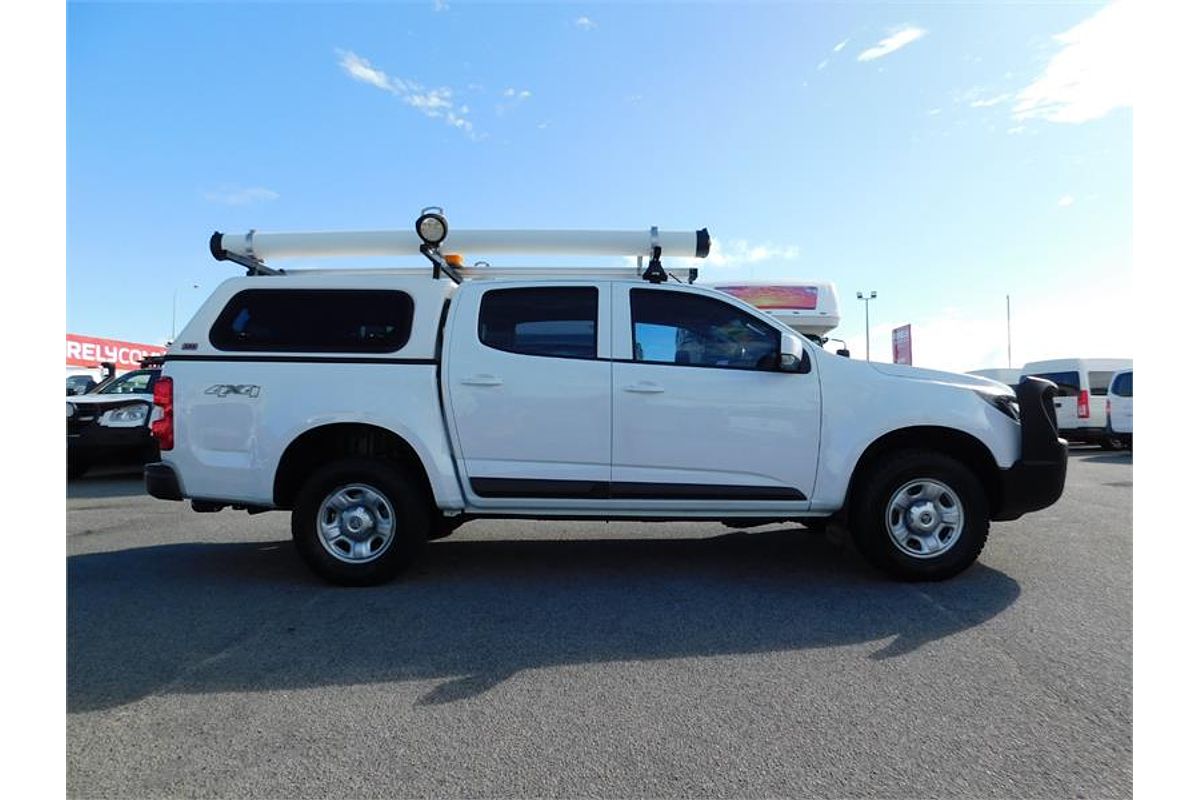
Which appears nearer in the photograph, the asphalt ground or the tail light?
the asphalt ground

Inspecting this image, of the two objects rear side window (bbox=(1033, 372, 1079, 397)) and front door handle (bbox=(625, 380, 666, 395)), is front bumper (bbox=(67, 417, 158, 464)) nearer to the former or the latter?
front door handle (bbox=(625, 380, 666, 395))

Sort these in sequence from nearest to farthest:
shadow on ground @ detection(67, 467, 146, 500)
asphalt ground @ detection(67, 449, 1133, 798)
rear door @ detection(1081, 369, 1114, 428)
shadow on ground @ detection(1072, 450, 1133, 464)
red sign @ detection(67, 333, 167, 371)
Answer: asphalt ground @ detection(67, 449, 1133, 798) < shadow on ground @ detection(67, 467, 146, 500) < shadow on ground @ detection(1072, 450, 1133, 464) < rear door @ detection(1081, 369, 1114, 428) < red sign @ detection(67, 333, 167, 371)

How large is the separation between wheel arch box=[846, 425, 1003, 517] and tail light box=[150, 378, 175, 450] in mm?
4577

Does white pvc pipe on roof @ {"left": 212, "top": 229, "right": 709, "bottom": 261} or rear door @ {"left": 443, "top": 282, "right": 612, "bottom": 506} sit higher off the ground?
white pvc pipe on roof @ {"left": 212, "top": 229, "right": 709, "bottom": 261}

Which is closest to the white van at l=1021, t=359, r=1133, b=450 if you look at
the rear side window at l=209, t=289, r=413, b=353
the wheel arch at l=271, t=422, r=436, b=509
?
the wheel arch at l=271, t=422, r=436, b=509

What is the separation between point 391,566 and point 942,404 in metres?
3.84

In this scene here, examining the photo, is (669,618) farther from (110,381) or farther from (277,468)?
(110,381)

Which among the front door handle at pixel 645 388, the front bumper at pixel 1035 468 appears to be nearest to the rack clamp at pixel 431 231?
the front door handle at pixel 645 388

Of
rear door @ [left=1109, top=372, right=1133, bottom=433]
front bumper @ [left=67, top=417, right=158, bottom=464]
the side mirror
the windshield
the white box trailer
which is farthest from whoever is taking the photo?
rear door @ [left=1109, top=372, right=1133, bottom=433]

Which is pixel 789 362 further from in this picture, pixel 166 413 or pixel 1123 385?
pixel 1123 385

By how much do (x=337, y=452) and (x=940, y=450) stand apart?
168 inches

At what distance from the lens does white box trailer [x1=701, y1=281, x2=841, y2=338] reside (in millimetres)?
6305

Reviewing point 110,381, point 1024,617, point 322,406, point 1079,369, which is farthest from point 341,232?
point 1079,369

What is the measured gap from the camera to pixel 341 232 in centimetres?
497
